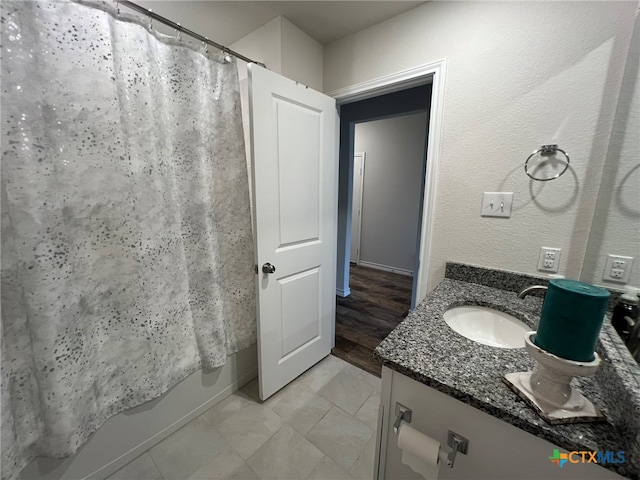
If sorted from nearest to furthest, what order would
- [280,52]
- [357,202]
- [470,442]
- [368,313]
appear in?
[470,442] < [280,52] < [368,313] < [357,202]

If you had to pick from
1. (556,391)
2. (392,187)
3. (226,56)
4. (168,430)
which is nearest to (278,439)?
(168,430)

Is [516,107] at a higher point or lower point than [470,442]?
higher

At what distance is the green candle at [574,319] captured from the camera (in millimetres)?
501

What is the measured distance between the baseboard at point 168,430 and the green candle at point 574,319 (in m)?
1.73

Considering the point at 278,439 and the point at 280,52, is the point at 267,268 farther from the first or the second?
the point at 280,52

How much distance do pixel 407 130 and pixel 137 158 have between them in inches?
141

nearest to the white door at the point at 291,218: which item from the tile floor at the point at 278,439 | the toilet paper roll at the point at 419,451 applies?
the tile floor at the point at 278,439

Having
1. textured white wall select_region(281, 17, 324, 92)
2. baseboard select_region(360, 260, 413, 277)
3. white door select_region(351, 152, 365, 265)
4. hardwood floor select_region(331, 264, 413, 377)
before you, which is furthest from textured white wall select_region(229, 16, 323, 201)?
baseboard select_region(360, 260, 413, 277)

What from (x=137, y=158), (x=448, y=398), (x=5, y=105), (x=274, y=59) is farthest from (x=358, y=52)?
(x=448, y=398)

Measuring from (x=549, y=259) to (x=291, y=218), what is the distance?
132 centimetres

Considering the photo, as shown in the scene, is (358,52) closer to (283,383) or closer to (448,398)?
(448,398)

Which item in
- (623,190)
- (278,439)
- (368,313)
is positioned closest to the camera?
(623,190)

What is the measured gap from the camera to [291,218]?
1542 millimetres

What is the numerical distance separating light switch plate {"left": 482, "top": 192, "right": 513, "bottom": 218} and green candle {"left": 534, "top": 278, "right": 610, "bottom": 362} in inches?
30.7
